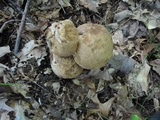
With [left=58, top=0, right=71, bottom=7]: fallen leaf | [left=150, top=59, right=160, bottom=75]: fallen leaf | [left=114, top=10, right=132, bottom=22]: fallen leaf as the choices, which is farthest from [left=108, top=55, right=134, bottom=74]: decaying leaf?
[left=58, top=0, right=71, bottom=7]: fallen leaf

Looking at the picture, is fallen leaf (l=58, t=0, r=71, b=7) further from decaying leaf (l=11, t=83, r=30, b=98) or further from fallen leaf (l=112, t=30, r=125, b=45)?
decaying leaf (l=11, t=83, r=30, b=98)

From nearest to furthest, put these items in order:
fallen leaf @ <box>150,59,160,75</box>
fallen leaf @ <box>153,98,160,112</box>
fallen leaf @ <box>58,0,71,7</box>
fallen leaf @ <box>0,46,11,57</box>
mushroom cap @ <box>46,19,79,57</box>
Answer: mushroom cap @ <box>46,19,79,57</box> < fallen leaf @ <box>0,46,11,57</box> < fallen leaf @ <box>153,98,160,112</box> < fallen leaf @ <box>150,59,160,75</box> < fallen leaf @ <box>58,0,71,7</box>

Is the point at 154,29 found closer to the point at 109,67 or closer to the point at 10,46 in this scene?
the point at 109,67

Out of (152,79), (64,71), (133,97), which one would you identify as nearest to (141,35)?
(152,79)

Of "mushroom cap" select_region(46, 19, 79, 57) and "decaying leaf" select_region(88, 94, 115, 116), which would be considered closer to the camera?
"mushroom cap" select_region(46, 19, 79, 57)

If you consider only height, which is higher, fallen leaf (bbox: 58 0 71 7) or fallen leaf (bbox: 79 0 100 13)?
fallen leaf (bbox: 58 0 71 7)

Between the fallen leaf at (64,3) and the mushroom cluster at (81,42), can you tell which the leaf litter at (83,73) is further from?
the mushroom cluster at (81,42)
